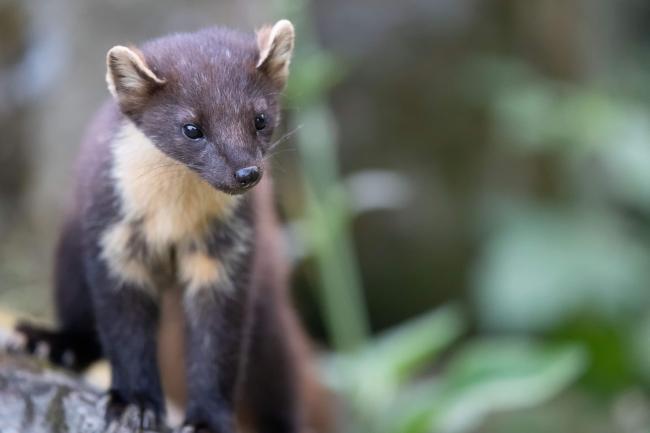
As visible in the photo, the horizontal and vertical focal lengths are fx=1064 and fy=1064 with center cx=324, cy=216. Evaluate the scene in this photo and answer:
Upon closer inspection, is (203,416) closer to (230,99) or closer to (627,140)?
(230,99)

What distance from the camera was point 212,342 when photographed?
11.8 feet

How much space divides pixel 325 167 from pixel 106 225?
6.66 ft

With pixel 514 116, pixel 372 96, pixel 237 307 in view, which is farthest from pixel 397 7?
pixel 237 307

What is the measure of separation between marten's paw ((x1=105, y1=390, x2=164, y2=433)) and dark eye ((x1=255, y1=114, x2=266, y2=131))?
1025 mm

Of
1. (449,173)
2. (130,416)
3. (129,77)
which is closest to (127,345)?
(130,416)

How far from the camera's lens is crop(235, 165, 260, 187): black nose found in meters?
3.05

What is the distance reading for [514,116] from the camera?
24.7 ft

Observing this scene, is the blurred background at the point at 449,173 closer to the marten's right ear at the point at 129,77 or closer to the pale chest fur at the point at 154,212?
the pale chest fur at the point at 154,212

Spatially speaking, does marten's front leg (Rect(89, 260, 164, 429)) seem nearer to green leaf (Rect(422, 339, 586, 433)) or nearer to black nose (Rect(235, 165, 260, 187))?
black nose (Rect(235, 165, 260, 187))

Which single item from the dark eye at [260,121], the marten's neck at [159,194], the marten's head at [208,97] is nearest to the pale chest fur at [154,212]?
the marten's neck at [159,194]

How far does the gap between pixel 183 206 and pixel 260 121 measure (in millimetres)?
449

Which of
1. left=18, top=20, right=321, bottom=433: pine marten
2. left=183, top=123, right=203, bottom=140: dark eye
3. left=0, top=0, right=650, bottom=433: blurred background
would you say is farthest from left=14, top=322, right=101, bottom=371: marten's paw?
left=0, top=0, right=650, bottom=433: blurred background

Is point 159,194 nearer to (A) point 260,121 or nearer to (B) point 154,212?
(B) point 154,212

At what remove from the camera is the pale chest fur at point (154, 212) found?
11.3 ft
